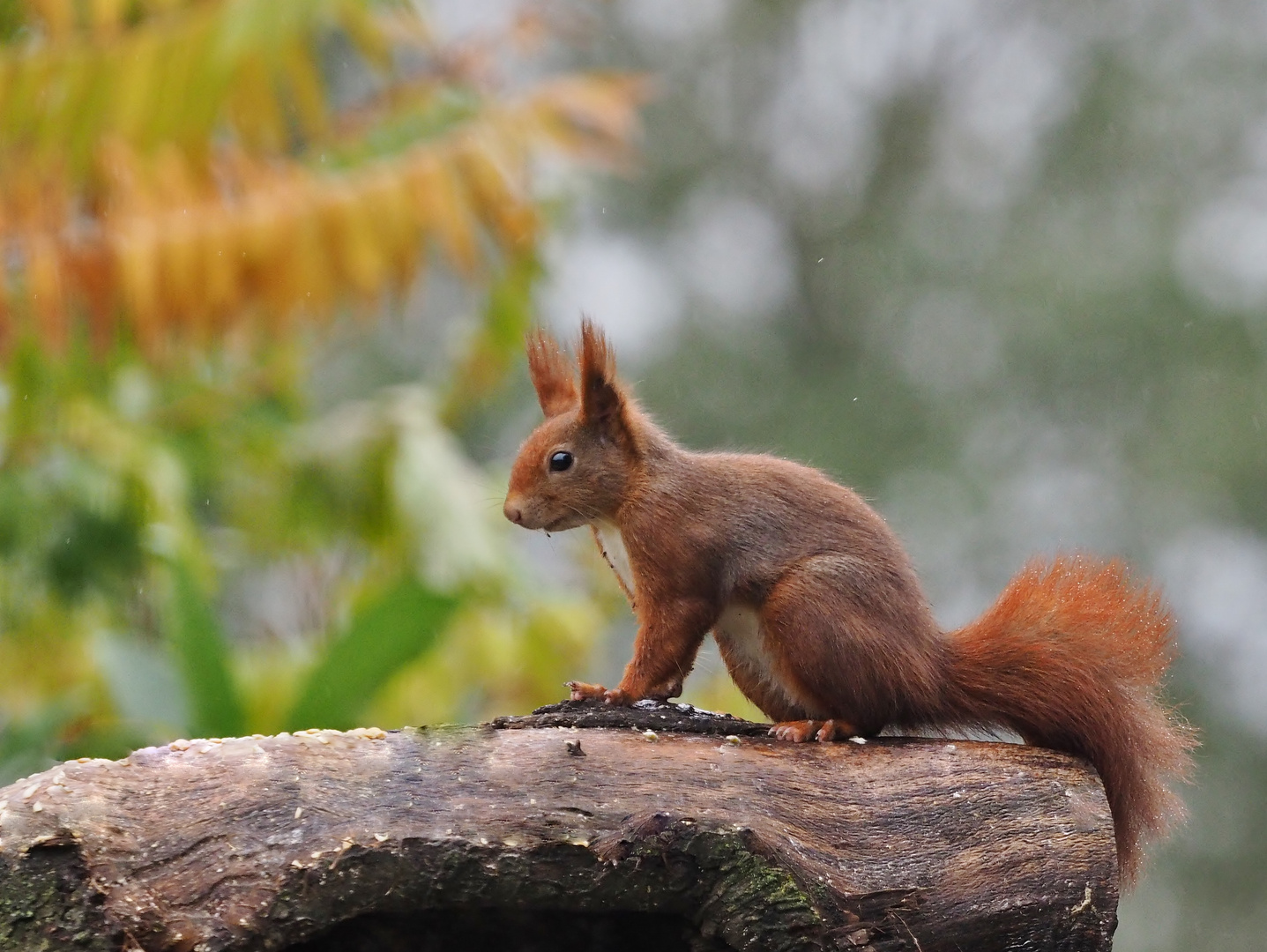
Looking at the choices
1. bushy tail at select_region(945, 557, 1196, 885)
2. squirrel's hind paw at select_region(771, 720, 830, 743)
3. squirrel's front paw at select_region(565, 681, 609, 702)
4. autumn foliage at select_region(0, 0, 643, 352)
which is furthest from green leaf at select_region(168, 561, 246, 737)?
bushy tail at select_region(945, 557, 1196, 885)

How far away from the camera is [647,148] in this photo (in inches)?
448

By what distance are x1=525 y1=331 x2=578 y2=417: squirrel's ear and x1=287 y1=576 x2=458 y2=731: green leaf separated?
1.25m

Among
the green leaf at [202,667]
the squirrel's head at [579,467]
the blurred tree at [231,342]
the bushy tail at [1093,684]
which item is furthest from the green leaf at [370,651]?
the bushy tail at [1093,684]

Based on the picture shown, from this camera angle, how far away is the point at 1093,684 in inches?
85.4

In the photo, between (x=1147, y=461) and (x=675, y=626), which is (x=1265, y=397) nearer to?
(x=1147, y=461)

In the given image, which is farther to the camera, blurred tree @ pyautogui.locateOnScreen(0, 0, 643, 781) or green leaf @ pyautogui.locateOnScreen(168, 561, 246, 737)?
blurred tree @ pyautogui.locateOnScreen(0, 0, 643, 781)

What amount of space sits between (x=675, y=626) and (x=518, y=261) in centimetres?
334

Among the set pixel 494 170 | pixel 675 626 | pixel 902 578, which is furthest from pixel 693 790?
pixel 494 170

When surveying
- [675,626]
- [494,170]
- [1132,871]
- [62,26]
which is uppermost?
[62,26]

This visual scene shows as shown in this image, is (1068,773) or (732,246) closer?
(1068,773)

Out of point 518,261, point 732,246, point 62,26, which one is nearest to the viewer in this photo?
point 62,26

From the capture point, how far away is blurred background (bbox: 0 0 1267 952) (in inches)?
175

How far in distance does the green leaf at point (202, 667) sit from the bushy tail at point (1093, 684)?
88.9 inches

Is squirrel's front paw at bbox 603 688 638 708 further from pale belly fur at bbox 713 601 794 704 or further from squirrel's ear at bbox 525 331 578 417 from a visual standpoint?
squirrel's ear at bbox 525 331 578 417
